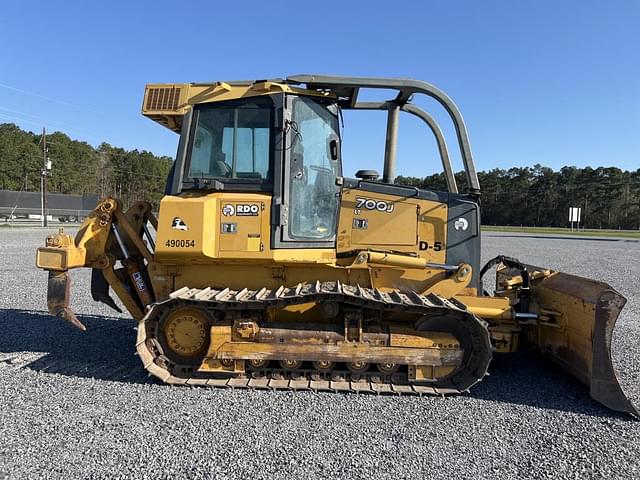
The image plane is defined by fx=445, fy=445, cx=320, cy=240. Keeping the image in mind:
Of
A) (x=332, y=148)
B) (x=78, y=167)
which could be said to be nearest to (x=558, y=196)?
(x=78, y=167)

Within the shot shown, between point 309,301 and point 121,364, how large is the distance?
97.6 inches

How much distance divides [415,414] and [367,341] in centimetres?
89

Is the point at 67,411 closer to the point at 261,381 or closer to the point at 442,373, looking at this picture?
the point at 261,381

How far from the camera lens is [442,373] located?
15.5ft

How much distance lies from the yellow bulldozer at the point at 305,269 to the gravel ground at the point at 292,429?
298 mm

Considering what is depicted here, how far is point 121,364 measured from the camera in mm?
5305

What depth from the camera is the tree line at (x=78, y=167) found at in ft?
227

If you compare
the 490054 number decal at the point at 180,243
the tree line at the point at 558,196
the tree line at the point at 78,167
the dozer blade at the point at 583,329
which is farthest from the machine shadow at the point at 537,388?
the tree line at the point at 78,167

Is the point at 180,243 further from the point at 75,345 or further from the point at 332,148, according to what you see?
the point at 75,345

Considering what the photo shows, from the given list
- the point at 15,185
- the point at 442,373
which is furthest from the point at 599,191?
the point at 15,185

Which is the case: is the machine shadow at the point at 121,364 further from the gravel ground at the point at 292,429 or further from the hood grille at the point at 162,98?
the hood grille at the point at 162,98

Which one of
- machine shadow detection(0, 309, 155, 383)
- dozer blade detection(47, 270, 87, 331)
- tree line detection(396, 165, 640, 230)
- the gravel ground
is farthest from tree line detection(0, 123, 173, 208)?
the gravel ground

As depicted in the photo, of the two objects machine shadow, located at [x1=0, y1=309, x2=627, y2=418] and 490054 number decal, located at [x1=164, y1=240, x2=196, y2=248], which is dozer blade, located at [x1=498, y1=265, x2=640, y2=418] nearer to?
machine shadow, located at [x1=0, y1=309, x2=627, y2=418]

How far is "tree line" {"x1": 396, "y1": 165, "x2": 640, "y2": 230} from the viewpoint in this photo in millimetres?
75375
